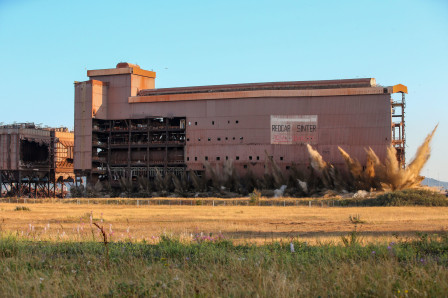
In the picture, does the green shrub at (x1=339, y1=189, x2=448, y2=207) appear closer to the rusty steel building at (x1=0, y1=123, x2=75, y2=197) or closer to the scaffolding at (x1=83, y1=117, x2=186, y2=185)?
the scaffolding at (x1=83, y1=117, x2=186, y2=185)

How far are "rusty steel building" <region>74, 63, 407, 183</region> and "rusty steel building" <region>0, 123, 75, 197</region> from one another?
13.4 meters

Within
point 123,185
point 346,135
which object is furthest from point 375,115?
point 123,185

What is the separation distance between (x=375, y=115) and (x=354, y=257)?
61.7m

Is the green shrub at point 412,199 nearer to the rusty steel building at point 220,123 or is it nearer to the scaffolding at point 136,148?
the rusty steel building at point 220,123

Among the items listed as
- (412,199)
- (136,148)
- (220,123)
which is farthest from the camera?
(136,148)

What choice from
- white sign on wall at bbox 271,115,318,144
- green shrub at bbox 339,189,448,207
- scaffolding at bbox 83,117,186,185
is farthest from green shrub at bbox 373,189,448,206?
scaffolding at bbox 83,117,186,185

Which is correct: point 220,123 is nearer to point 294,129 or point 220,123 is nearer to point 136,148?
point 294,129

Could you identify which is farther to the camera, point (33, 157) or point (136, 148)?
point (33, 157)

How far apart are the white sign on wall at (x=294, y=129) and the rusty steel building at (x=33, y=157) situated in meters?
41.7

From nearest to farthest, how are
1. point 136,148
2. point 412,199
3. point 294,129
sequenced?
1. point 412,199
2. point 294,129
3. point 136,148

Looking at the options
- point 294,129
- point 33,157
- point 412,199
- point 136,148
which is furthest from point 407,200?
point 33,157

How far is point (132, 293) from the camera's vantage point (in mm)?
11266

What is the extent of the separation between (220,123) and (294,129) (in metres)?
10.9

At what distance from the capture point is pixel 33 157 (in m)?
98.8
